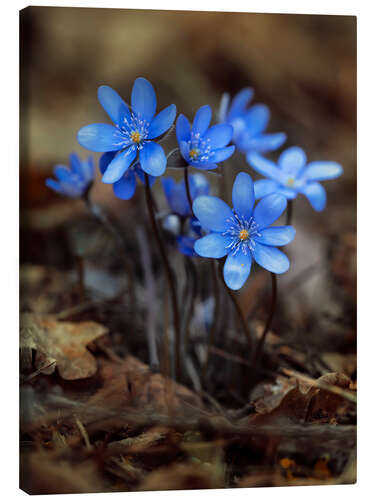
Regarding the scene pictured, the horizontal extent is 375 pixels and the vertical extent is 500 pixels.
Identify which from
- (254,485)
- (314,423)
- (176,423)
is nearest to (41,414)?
(176,423)

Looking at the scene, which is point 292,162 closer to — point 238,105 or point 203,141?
point 238,105

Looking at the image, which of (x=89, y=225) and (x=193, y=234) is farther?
(x=89, y=225)

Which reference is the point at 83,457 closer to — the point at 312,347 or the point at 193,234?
the point at 193,234

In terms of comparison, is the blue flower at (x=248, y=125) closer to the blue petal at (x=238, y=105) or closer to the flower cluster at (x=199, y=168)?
the blue petal at (x=238, y=105)

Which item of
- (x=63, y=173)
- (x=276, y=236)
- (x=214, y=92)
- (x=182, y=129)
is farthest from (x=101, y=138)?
(x=214, y=92)

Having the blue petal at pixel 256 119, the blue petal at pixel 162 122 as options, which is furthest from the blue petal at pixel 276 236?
the blue petal at pixel 256 119

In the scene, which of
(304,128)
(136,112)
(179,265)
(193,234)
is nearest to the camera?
(136,112)

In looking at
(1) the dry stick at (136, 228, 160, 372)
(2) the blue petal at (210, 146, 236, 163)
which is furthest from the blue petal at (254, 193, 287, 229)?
(1) the dry stick at (136, 228, 160, 372)
